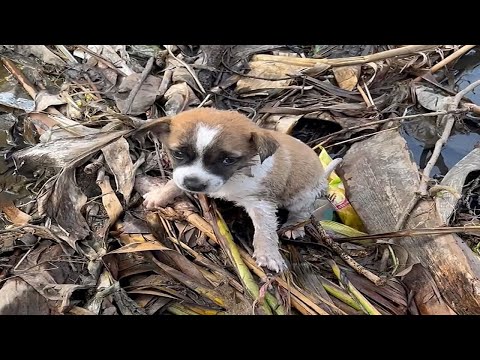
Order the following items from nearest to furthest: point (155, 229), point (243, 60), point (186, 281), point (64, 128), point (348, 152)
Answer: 1. point (186, 281)
2. point (155, 229)
3. point (64, 128)
4. point (348, 152)
5. point (243, 60)

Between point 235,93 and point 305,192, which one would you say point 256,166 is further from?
point 235,93

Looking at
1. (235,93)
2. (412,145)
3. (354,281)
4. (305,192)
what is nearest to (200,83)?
(235,93)

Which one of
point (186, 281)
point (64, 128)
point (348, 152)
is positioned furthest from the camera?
point (348, 152)

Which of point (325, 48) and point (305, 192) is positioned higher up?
point (325, 48)

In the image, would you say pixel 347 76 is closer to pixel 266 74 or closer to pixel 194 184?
pixel 266 74

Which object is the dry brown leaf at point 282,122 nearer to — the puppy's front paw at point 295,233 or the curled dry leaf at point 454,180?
the puppy's front paw at point 295,233

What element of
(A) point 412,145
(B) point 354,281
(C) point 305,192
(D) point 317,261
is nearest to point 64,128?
(C) point 305,192

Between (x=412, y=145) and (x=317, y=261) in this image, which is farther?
(x=412, y=145)
